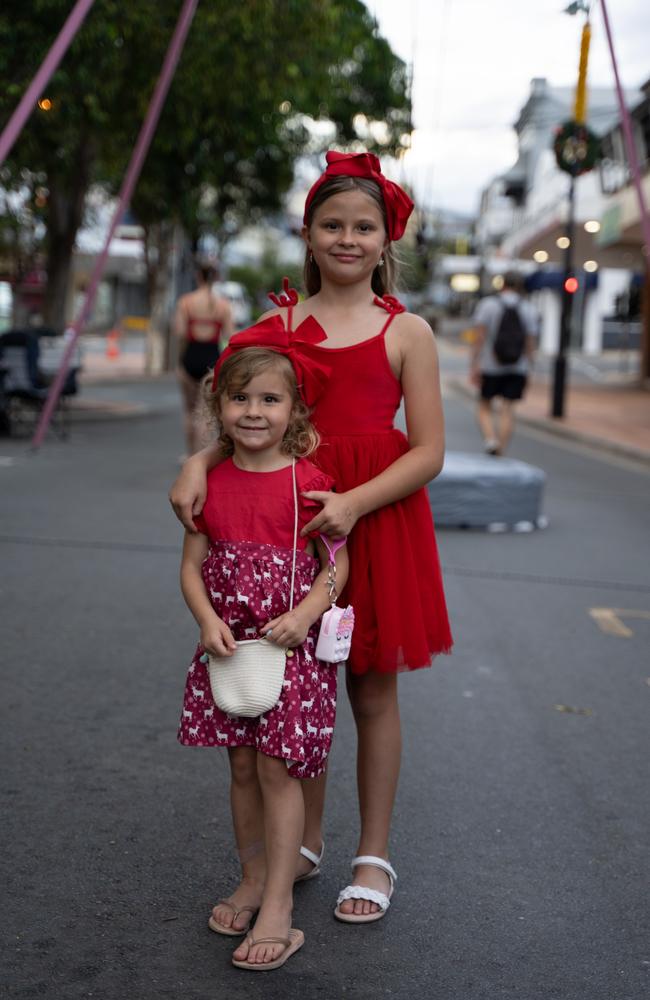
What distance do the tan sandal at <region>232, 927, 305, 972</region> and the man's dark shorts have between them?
35.9 ft

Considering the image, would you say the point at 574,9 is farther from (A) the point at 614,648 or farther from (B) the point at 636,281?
(B) the point at 636,281

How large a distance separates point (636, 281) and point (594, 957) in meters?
43.5

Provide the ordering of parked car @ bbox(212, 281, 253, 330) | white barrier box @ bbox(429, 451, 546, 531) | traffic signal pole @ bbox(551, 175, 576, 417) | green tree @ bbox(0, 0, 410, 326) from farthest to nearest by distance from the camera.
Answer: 1. parked car @ bbox(212, 281, 253, 330)
2. traffic signal pole @ bbox(551, 175, 576, 417)
3. green tree @ bbox(0, 0, 410, 326)
4. white barrier box @ bbox(429, 451, 546, 531)

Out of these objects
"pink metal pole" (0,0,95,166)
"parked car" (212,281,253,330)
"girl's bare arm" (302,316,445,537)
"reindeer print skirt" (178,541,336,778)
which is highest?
"pink metal pole" (0,0,95,166)

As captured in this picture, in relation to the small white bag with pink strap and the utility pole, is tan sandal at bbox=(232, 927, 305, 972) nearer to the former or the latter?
the small white bag with pink strap

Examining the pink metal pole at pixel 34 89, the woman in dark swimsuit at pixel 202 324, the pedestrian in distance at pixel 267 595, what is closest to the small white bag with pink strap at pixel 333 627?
the pedestrian in distance at pixel 267 595

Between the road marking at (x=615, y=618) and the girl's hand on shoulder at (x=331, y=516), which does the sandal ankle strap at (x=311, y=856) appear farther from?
the road marking at (x=615, y=618)

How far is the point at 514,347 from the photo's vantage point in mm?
13609

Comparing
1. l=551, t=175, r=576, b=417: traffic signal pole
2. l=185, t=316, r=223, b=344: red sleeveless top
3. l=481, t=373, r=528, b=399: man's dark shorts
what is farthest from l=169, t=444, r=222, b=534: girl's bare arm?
l=551, t=175, r=576, b=417: traffic signal pole

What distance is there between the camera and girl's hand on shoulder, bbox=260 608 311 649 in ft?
10.0

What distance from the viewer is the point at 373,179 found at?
3.38 m

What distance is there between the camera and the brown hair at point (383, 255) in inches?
132

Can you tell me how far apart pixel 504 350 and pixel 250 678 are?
10904 mm

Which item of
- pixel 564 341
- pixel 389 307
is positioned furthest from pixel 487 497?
pixel 564 341
